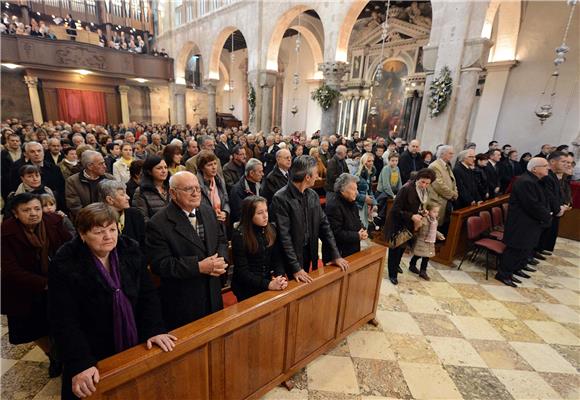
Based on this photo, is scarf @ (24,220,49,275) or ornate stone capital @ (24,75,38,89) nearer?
scarf @ (24,220,49,275)

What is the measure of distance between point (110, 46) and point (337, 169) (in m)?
17.3

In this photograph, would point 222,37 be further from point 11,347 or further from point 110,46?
point 11,347

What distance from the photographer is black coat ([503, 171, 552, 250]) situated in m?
3.89

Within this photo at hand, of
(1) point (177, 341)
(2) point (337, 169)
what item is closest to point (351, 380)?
(1) point (177, 341)

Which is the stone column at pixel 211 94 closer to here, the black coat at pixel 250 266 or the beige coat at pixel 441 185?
the beige coat at pixel 441 185

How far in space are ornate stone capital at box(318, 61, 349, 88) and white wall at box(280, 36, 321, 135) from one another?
721 cm

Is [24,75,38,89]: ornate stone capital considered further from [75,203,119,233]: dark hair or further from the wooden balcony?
[75,203,119,233]: dark hair

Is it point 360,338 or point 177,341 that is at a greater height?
point 177,341

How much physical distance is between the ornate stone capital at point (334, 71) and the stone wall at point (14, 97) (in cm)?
1583

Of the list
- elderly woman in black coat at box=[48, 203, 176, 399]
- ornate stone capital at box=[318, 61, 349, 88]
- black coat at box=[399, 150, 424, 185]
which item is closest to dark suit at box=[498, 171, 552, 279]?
black coat at box=[399, 150, 424, 185]

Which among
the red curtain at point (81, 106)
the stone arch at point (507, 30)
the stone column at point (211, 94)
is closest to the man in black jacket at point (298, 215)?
the stone arch at point (507, 30)

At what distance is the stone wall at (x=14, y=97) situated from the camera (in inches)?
574

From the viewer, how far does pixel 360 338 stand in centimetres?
310

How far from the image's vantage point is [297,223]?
102 inches
